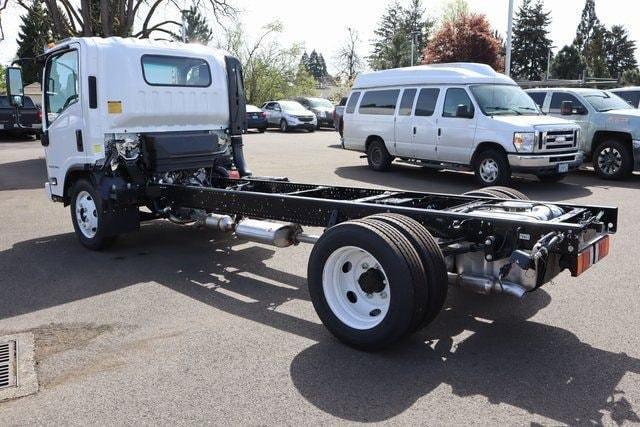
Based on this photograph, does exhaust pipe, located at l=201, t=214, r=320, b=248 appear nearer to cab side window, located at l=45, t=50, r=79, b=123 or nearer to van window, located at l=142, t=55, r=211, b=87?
van window, located at l=142, t=55, r=211, b=87

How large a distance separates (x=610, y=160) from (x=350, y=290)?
35.2 feet

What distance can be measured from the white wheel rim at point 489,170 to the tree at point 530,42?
6244 centimetres

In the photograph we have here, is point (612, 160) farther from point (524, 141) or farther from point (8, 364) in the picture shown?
point (8, 364)

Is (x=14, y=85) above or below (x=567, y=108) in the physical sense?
above

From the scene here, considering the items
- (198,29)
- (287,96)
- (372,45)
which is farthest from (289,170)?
(372,45)

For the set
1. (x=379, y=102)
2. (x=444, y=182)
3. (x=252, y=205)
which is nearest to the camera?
(x=252, y=205)

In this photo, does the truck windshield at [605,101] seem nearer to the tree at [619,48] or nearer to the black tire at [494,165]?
the black tire at [494,165]

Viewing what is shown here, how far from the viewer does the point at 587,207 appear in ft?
16.0

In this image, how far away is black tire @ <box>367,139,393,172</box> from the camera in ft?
48.0

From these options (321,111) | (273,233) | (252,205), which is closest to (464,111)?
(252,205)

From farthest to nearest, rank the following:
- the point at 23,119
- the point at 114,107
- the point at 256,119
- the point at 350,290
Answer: the point at 256,119, the point at 23,119, the point at 114,107, the point at 350,290

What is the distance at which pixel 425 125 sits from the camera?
13.1 meters

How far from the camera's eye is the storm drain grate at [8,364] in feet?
13.1

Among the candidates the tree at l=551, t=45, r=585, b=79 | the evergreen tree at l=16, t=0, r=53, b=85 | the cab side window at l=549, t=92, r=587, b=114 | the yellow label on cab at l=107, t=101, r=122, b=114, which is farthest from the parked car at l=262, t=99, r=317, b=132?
the tree at l=551, t=45, r=585, b=79
